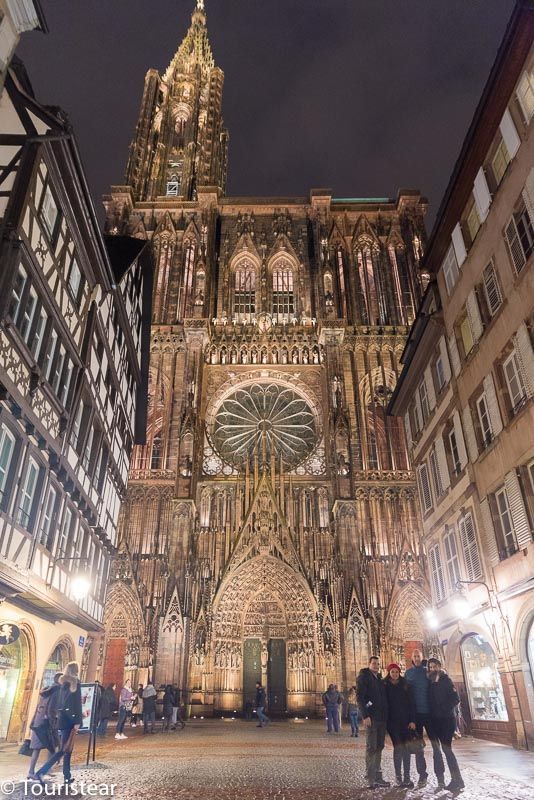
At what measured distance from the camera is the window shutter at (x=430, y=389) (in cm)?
1942

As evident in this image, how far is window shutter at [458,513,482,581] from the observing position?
15.2m

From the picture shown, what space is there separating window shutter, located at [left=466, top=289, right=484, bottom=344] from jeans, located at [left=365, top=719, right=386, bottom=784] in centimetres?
995

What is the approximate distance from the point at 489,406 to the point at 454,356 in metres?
3.09

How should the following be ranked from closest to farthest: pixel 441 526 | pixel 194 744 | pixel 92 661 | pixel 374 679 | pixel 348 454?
1. pixel 374 679
2. pixel 194 744
3. pixel 441 526
4. pixel 92 661
5. pixel 348 454

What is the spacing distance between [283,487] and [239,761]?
19583 millimetres

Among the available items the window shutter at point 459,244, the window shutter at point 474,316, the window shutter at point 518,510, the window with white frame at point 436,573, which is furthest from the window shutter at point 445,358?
the window with white frame at point 436,573

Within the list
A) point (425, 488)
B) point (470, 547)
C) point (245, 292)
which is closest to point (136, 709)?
point (425, 488)

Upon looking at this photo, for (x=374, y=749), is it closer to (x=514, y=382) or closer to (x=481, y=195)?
(x=514, y=382)

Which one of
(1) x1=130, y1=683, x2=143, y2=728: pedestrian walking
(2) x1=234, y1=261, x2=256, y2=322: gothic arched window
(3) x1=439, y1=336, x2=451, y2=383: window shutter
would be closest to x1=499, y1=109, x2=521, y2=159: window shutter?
(3) x1=439, y1=336, x2=451, y2=383: window shutter

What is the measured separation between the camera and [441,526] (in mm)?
18359

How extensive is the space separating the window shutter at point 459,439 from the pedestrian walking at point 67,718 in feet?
37.5

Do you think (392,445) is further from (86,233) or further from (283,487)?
(86,233)

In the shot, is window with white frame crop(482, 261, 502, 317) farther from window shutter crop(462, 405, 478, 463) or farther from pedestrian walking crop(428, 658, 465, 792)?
pedestrian walking crop(428, 658, 465, 792)

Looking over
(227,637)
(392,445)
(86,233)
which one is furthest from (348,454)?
(86,233)
